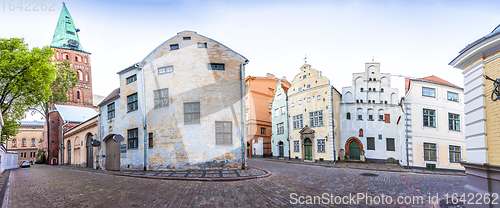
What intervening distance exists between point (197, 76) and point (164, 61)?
285 centimetres

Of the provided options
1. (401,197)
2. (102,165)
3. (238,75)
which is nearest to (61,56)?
(102,165)

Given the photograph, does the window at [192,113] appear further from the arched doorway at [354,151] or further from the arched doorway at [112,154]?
the arched doorway at [354,151]

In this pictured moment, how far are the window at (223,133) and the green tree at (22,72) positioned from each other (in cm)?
1641

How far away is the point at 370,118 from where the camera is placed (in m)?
26.5

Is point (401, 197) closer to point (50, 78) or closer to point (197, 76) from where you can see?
point (197, 76)

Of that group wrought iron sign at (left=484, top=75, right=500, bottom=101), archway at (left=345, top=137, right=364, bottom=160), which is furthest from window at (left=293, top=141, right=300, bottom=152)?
wrought iron sign at (left=484, top=75, right=500, bottom=101)

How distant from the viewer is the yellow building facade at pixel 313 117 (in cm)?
2670

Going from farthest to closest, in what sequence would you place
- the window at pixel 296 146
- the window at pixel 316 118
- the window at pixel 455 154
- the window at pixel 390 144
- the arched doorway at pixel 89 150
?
1. the window at pixel 296 146
2. the window at pixel 316 118
3. the arched doorway at pixel 89 150
4. the window at pixel 390 144
5. the window at pixel 455 154

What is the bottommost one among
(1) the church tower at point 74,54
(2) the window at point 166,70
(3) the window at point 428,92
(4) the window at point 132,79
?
(3) the window at point 428,92

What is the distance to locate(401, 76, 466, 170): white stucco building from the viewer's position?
775 inches

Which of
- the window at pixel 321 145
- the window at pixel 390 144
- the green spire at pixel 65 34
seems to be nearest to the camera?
the window at pixel 390 144

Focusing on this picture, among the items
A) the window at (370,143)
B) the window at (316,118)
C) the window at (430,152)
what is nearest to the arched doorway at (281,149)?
the window at (316,118)

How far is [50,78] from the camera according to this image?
22.4 metres

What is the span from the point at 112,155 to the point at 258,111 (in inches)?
954
